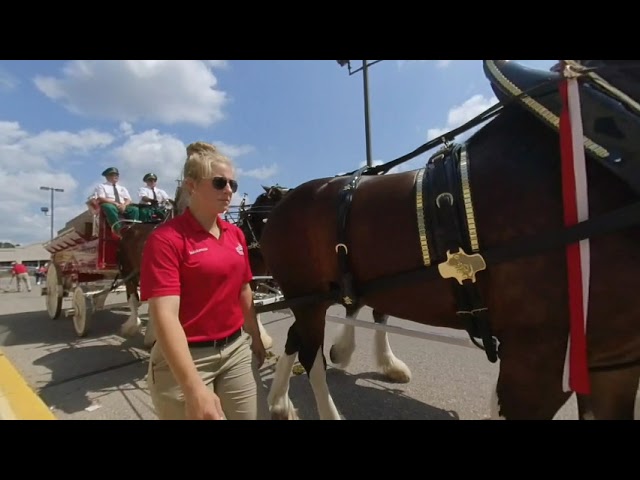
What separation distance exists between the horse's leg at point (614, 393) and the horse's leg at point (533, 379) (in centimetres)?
23

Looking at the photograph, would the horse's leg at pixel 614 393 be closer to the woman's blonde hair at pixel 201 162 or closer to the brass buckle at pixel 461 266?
the brass buckle at pixel 461 266

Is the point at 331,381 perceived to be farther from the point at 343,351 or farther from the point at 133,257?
the point at 133,257

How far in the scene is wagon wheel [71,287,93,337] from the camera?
5801 millimetres

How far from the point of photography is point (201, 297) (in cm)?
164

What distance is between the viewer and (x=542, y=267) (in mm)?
1504

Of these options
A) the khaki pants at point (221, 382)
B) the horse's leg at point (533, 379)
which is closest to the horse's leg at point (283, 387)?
the khaki pants at point (221, 382)

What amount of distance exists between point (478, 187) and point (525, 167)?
20 centimetres

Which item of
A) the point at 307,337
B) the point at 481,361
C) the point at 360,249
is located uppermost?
the point at 360,249

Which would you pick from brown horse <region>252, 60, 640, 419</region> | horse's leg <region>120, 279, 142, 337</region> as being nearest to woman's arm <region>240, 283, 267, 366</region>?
brown horse <region>252, 60, 640, 419</region>

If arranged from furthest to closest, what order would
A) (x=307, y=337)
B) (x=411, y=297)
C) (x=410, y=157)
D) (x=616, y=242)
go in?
(x=307, y=337), (x=410, y=157), (x=411, y=297), (x=616, y=242)

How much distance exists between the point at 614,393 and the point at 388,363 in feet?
7.33

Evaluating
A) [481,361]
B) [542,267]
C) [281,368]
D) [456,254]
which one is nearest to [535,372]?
[542,267]

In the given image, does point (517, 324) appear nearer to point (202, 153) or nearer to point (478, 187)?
point (478, 187)

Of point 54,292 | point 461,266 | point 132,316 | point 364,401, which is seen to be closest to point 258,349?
point 461,266
